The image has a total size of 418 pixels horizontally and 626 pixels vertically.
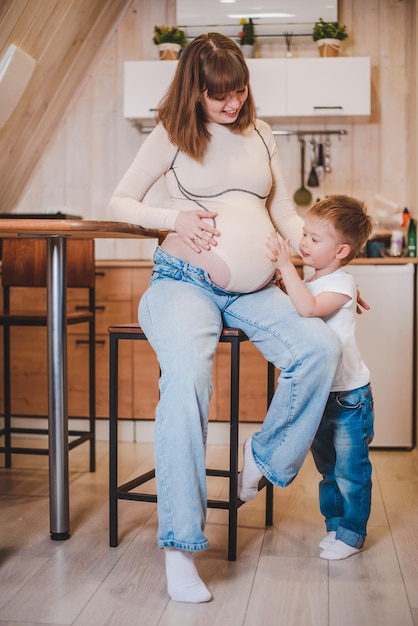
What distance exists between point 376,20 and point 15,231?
8.59 ft

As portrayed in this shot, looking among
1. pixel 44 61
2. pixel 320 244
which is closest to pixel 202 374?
pixel 320 244

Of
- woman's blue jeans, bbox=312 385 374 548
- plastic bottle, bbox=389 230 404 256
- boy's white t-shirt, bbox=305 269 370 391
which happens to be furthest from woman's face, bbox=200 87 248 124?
plastic bottle, bbox=389 230 404 256

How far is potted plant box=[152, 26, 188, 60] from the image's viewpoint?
361 cm

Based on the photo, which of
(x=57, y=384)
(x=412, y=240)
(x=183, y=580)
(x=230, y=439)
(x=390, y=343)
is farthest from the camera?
(x=412, y=240)

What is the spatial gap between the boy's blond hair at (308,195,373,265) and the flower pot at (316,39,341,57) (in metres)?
1.88

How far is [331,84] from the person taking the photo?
11.5 ft

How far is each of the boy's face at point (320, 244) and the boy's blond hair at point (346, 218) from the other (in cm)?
1

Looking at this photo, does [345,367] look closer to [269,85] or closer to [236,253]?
[236,253]

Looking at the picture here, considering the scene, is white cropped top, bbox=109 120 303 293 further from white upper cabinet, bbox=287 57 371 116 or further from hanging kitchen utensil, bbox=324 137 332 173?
hanging kitchen utensil, bbox=324 137 332 173

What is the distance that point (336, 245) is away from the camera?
1926 mm

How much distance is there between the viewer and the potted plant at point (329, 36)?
356 centimetres

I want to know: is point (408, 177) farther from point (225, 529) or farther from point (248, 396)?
point (225, 529)

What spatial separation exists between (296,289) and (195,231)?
29 centimetres

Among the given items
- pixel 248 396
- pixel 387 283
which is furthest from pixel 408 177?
pixel 248 396
